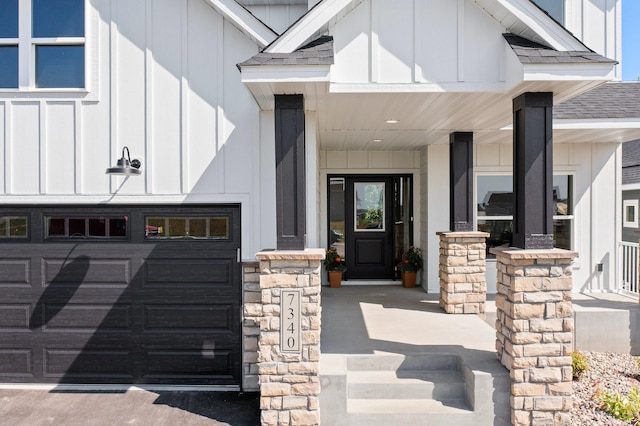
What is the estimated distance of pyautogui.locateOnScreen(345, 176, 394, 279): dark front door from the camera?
8.59 metres

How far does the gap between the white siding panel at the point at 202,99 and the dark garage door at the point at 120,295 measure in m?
0.38

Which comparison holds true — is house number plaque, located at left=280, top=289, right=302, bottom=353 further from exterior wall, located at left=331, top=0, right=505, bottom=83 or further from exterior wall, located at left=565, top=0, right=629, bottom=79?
exterior wall, located at left=565, top=0, right=629, bottom=79

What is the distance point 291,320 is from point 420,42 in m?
2.82

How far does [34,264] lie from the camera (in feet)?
16.7

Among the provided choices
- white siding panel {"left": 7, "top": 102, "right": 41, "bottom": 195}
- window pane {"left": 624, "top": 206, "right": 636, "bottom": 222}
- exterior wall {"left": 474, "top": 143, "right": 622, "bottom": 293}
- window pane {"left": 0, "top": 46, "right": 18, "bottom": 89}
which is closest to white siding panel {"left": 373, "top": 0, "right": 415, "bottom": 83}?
white siding panel {"left": 7, "top": 102, "right": 41, "bottom": 195}

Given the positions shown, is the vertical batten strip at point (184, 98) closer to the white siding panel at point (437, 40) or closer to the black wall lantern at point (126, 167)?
the black wall lantern at point (126, 167)

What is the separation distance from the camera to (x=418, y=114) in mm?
5031

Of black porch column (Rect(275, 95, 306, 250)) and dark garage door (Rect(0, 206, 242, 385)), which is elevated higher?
black porch column (Rect(275, 95, 306, 250))

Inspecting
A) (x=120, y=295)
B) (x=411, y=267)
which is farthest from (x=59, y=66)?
(x=411, y=267)

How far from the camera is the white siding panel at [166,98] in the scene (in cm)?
491

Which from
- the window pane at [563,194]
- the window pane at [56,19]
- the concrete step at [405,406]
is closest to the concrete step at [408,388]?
the concrete step at [405,406]

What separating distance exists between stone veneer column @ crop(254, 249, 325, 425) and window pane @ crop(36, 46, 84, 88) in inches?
126

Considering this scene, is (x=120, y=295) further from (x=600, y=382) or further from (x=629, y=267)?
(x=629, y=267)

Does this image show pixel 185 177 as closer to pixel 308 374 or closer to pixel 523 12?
pixel 308 374
